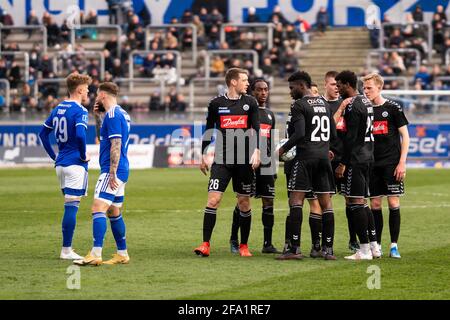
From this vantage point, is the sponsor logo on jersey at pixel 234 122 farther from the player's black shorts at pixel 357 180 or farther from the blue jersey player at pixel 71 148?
the blue jersey player at pixel 71 148

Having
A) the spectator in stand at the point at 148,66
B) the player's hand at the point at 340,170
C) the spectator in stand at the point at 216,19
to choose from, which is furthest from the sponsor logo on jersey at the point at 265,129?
the spectator in stand at the point at 216,19

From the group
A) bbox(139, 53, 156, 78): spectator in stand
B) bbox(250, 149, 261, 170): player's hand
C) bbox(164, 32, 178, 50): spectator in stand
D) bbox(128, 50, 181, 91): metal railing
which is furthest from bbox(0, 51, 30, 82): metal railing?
bbox(250, 149, 261, 170): player's hand

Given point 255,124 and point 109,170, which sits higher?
point 255,124

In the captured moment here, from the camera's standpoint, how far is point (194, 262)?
41.4 feet

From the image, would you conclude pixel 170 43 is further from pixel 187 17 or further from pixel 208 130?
pixel 208 130

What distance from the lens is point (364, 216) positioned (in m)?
13.0

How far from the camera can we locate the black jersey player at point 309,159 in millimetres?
12812

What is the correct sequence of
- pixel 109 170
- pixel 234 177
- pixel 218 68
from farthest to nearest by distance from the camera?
pixel 218 68
pixel 234 177
pixel 109 170

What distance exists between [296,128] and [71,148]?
2752 mm

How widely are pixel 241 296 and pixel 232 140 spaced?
3.58 meters

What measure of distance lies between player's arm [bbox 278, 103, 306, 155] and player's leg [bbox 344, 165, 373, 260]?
860 millimetres

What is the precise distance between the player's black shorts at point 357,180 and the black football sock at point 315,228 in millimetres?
473

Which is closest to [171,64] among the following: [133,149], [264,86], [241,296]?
[133,149]

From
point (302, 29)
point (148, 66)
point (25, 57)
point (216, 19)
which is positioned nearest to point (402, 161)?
point (148, 66)
